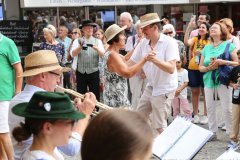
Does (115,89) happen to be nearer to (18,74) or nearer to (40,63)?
(18,74)

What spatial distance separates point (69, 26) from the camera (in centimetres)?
1179

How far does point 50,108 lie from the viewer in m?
2.34

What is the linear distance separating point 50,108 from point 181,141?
1052 mm

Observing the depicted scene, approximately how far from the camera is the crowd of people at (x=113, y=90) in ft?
5.56

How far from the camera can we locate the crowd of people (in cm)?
170

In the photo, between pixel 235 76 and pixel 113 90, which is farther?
pixel 235 76

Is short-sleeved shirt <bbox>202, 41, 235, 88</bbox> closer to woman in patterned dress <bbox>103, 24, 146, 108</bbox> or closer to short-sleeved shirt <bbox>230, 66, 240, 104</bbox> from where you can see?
short-sleeved shirt <bbox>230, 66, 240, 104</bbox>

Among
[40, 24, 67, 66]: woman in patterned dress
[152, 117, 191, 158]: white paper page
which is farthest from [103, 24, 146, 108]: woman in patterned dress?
[40, 24, 67, 66]: woman in patterned dress

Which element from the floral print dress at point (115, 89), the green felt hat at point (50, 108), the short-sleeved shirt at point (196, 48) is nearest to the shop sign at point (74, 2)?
the short-sleeved shirt at point (196, 48)

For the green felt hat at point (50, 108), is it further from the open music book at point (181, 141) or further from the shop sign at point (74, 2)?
the shop sign at point (74, 2)

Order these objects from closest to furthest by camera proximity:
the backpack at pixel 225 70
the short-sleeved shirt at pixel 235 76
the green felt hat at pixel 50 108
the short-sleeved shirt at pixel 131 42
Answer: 1. the green felt hat at pixel 50 108
2. the short-sleeved shirt at pixel 235 76
3. the backpack at pixel 225 70
4. the short-sleeved shirt at pixel 131 42

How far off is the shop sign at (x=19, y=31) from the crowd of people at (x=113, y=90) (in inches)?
25.6

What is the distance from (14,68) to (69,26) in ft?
22.6

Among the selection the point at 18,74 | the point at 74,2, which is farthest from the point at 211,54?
the point at 74,2
